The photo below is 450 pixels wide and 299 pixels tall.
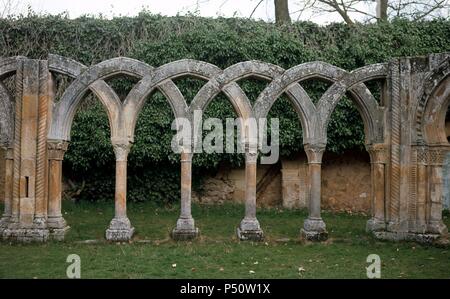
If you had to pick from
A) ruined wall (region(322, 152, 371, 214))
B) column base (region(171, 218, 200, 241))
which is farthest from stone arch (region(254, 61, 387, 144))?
ruined wall (region(322, 152, 371, 214))

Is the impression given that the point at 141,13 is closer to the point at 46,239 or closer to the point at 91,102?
the point at 91,102

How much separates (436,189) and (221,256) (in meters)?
4.69

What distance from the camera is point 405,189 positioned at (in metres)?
9.80

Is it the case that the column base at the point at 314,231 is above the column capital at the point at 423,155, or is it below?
below

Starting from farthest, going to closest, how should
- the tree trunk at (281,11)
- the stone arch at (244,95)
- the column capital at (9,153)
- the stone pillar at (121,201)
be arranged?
the tree trunk at (281,11) → the stone arch at (244,95) → the column capital at (9,153) → the stone pillar at (121,201)

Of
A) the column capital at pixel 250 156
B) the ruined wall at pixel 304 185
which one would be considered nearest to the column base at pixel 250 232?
the column capital at pixel 250 156

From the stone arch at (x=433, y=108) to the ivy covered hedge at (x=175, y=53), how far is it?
4.79 meters

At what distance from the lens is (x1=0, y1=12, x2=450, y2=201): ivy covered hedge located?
47.1 feet

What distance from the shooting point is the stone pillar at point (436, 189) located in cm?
962

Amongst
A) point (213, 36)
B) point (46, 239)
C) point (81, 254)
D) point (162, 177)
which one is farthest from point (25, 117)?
point (213, 36)

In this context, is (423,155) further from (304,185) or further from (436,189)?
(304,185)

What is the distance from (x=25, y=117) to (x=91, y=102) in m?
5.44

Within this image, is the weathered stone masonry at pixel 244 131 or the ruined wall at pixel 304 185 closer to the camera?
the weathered stone masonry at pixel 244 131

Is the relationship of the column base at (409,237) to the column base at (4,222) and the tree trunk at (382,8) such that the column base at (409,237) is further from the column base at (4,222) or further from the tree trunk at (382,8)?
the tree trunk at (382,8)
